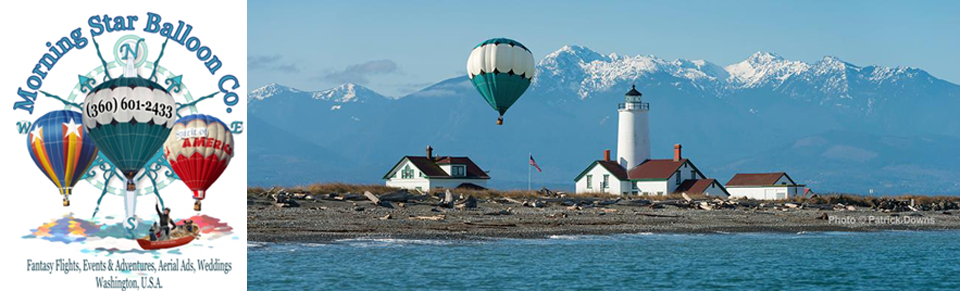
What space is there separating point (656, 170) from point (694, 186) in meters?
3.08

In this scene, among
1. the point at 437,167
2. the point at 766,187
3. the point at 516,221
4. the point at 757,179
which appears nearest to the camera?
the point at 516,221

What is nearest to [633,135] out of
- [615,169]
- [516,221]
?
[615,169]

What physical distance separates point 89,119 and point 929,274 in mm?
25858

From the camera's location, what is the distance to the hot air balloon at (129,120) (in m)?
23.1

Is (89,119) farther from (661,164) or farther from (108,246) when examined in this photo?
(661,164)

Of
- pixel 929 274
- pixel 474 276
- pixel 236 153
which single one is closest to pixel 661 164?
pixel 929 274

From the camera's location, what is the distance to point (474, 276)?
32.2 m

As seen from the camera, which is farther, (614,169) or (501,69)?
(614,169)

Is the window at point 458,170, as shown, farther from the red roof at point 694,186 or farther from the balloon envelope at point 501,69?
the balloon envelope at point 501,69

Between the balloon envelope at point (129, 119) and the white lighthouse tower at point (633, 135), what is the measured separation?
64.7 metres

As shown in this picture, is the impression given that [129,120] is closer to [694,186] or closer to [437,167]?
[437,167]

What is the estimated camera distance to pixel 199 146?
23422mm

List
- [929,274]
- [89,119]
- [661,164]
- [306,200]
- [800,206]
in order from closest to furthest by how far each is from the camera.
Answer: [89,119] → [929,274] → [306,200] → [800,206] → [661,164]

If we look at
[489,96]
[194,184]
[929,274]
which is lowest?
[929,274]
